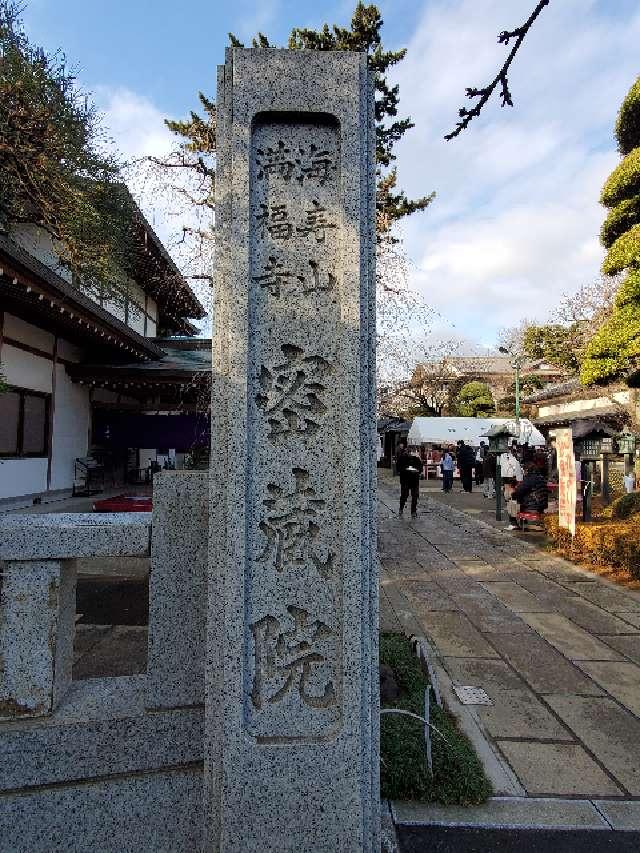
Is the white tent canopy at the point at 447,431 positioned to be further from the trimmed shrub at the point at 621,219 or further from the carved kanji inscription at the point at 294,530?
the carved kanji inscription at the point at 294,530

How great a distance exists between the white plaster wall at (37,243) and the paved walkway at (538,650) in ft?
29.9

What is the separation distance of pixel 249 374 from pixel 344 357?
41 cm

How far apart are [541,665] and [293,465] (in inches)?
130

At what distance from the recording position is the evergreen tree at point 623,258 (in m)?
8.59

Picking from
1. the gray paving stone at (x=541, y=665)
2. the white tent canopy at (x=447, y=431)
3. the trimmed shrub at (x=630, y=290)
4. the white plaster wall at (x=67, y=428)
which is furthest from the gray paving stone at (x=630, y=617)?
the white tent canopy at (x=447, y=431)

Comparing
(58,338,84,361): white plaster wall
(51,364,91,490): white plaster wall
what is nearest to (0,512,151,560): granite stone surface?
(51,364,91,490): white plaster wall

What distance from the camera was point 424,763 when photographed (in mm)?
2680

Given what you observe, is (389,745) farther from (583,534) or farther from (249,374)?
(583,534)

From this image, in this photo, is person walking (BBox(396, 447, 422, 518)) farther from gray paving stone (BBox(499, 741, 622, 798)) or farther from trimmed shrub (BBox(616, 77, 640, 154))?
gray paving stone (BBox(499, 741, 622, 798))

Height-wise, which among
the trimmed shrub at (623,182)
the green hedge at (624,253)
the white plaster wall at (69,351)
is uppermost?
the trimmed shrub at (623,182)

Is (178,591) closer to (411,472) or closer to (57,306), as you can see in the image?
(57,306)

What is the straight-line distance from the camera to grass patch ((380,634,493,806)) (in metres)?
2.54

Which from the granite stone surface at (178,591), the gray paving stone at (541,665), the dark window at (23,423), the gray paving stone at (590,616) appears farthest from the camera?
the dark window at (23,423)

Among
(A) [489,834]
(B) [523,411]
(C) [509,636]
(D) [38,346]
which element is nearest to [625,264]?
(C) [509,636]
